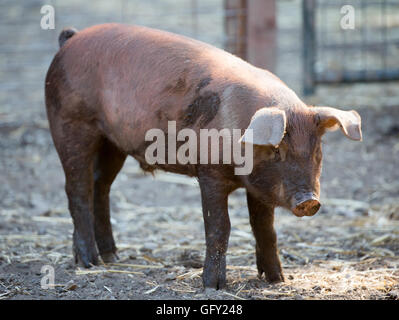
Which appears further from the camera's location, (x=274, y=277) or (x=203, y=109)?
(x=274, y=277)

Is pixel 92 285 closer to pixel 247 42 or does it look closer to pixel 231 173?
pixel 231 173

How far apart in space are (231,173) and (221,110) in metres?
0.35

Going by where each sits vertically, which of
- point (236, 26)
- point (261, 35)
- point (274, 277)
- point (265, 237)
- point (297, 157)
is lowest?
point (274, 277)

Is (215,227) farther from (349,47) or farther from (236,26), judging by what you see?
(349,47)

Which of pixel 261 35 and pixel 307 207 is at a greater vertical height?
A: pixel 261 35

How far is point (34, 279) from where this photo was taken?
4152mm

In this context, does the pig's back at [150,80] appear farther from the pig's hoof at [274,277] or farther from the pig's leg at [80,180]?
the pig's hoof at [274,277]

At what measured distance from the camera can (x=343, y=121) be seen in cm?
347

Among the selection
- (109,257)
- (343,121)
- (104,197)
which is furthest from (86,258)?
(343,121)

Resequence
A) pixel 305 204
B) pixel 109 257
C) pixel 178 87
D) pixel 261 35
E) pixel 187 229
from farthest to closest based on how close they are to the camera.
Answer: pixel 261 35 → pixel 187 229 → pixel 109 257 → pixel 178 87 → pixel 305 204

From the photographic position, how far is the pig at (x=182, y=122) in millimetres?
3537

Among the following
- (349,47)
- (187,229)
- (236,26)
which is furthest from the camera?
(349,47)

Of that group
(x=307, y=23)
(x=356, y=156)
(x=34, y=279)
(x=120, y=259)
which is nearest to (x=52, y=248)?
(x=120, y=259)

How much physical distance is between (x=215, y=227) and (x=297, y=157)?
0.65 m
